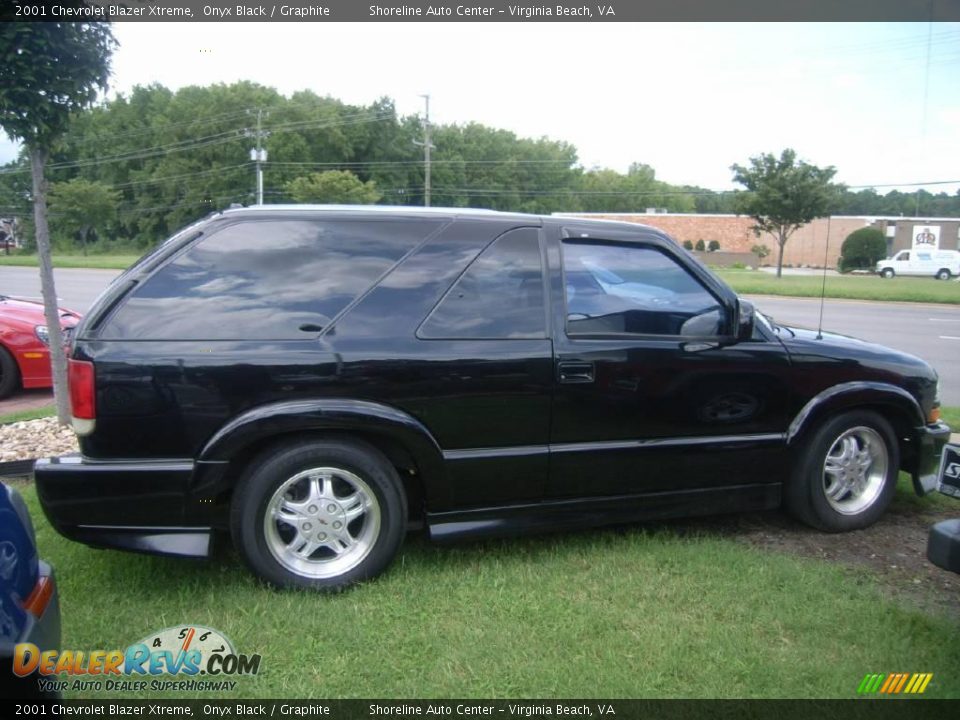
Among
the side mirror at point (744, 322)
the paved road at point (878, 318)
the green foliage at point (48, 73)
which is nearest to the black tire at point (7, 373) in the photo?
the green foliage at point (48, 73)

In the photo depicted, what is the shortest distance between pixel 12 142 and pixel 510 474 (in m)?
4.74

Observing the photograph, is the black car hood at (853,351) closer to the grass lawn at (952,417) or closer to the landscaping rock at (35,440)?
the grass lawn at (952,417)

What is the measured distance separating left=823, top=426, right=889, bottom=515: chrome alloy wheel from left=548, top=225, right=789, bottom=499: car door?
411 mm

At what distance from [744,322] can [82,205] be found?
51.2 metres

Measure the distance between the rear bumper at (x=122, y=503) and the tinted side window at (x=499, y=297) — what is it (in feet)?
4.32

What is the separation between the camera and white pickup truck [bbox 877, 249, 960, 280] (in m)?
33.8

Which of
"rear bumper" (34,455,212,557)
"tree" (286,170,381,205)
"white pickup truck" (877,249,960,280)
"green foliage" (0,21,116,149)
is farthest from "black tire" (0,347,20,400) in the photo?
"white pickup truck" (877,249,960,280)

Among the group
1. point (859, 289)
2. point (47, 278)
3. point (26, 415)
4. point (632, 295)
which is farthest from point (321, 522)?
point (859, 289)

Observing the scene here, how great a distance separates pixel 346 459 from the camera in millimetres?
3408

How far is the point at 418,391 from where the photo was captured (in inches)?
136

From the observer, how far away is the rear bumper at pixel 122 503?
3201 millimetres

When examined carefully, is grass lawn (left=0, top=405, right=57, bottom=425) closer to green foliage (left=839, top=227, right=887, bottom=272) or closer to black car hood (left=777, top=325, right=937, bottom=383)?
black car hood (left=777, top=325, right=937, bottom=383)

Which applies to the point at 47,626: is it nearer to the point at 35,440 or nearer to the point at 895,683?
the point at 895,683

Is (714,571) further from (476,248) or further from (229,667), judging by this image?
(229,667)
